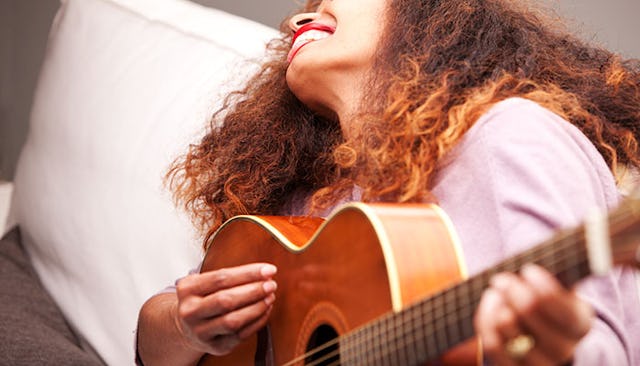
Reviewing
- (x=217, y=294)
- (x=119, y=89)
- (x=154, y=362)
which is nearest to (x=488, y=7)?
(x=217, y=294)

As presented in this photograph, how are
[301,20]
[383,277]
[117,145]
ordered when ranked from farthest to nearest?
[117,145], [301,20], [383,277]

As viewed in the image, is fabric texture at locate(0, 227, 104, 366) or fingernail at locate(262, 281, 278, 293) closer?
fingernail at locate(262, 281, 278, 293)

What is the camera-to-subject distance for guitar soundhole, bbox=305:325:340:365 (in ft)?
2.37

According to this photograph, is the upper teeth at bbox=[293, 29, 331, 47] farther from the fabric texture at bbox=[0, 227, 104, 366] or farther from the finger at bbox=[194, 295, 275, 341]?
the fabric texture at bbox=[0, 227, 104, 366]

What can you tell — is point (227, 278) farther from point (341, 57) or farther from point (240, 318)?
point (341, 57)

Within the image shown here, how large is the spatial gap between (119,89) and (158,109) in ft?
0.40

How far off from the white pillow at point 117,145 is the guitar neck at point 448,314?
612 millimetres

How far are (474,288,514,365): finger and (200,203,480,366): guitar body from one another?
0.05 metres

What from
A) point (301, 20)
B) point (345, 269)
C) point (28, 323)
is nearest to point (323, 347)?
point (345, 269)

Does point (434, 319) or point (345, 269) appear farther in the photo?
point (345, 269)

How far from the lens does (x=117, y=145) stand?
138 centimetres

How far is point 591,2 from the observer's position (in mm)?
1172

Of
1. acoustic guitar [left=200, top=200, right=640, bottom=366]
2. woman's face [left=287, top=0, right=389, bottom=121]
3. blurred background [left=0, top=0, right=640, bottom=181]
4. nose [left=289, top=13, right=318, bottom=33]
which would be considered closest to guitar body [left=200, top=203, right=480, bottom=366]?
acoustic guitar [left=200, top=200, right=640, bottom=366]

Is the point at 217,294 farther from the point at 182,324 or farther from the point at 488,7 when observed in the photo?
the point at 488,7
